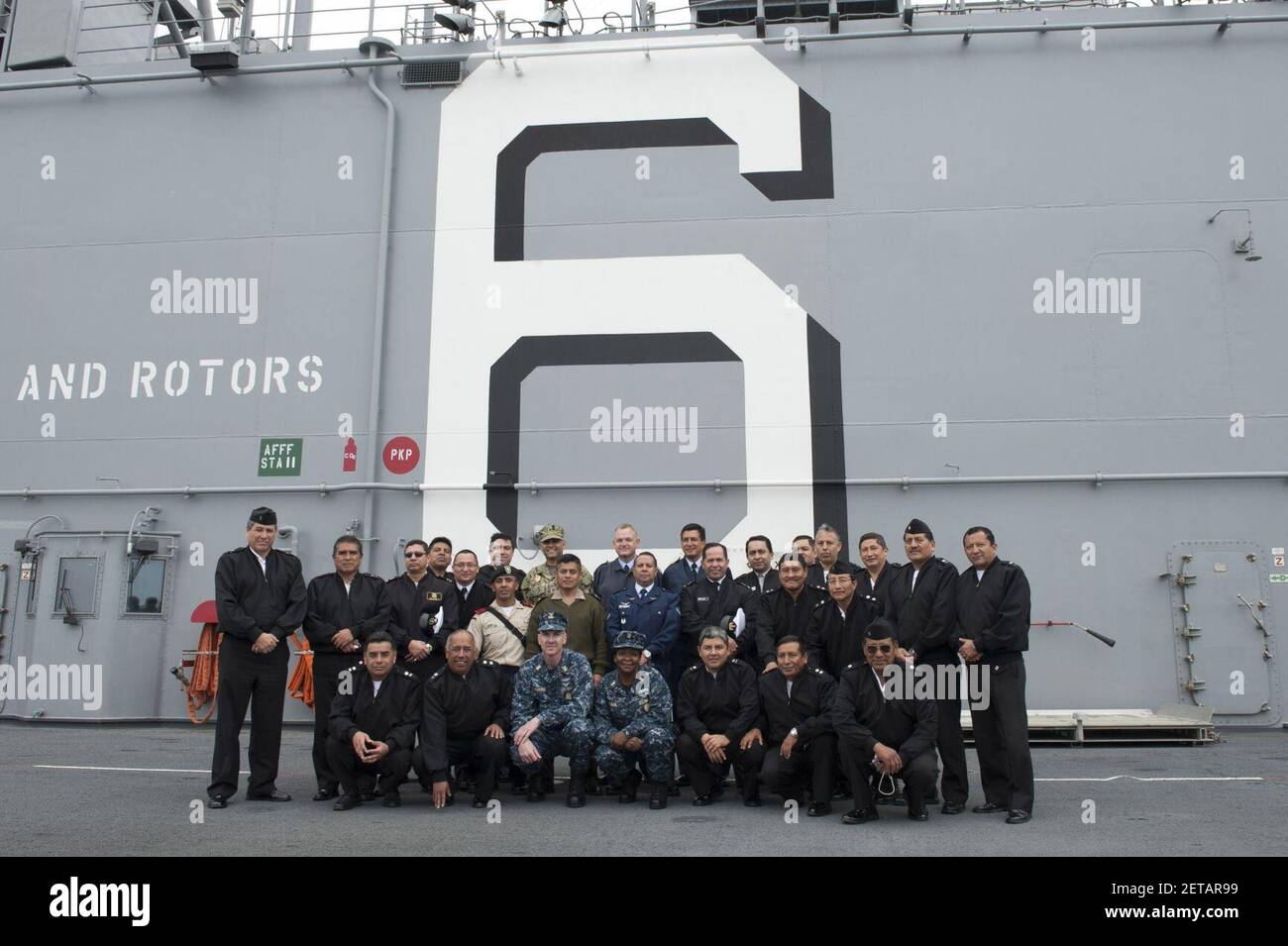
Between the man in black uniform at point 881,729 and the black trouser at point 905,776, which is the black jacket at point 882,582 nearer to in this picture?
the man in black uniform at point 881,729

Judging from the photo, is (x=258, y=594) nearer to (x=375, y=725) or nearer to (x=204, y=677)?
(x=375, y=725)

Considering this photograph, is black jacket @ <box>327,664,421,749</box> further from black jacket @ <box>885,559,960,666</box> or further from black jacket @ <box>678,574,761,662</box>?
black jacket @ <box>885,559,960,666</box>

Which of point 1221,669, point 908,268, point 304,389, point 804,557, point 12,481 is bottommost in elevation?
point 1221,669

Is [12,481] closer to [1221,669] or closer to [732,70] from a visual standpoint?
[732,70]

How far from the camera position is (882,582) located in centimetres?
600

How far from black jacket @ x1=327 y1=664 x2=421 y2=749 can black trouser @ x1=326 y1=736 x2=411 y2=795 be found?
0.05 metres

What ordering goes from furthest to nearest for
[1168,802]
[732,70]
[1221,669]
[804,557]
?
[732,70]
[1221,669]
[804,557]
[1168,802]

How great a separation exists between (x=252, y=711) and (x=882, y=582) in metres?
4.05

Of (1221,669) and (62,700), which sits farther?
(62,700)

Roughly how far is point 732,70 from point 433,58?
3137 mm

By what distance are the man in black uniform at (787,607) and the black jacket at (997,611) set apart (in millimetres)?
911

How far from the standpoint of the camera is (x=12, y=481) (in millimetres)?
9891

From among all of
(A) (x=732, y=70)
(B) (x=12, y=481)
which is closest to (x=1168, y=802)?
(A) (x=732, y=70)

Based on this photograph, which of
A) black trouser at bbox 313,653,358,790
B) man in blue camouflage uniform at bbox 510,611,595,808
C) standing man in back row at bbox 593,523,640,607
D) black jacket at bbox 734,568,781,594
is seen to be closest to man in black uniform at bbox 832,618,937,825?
black jacket at bbox 734,568,781,594
